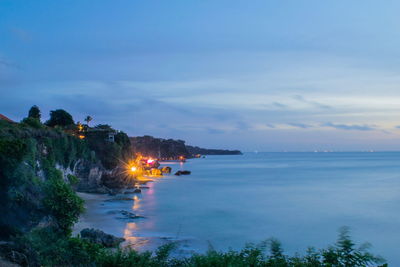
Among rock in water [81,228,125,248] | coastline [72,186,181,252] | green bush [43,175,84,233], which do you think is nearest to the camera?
Result: green bush [43,175,84,233]

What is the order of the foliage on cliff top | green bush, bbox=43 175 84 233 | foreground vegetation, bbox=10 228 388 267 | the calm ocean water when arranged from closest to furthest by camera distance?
foreground vegetation, bbox=10 228 388 267, the foliage on cliff top, green bush, bbox=43 175 84 233, the calm ocean water

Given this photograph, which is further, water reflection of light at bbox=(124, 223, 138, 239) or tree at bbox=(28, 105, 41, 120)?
tree at bbox=(28, 105, 41, 120)

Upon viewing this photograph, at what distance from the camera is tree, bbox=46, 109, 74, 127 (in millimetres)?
53938

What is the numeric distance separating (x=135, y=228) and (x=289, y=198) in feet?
74.4

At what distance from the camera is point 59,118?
5400 cm

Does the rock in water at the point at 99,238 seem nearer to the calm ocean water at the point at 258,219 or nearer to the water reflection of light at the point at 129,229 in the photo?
the calm ocean water at the point at 258,219

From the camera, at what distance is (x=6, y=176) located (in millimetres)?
14609

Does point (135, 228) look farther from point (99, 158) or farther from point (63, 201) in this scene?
point (99, 158)

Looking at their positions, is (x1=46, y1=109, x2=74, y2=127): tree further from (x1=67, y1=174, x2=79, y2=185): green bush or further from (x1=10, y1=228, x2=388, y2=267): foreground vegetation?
(x1=10, y1=228, x2=388, y2=267): foreground vegetation

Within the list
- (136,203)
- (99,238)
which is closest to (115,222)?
(99,238)

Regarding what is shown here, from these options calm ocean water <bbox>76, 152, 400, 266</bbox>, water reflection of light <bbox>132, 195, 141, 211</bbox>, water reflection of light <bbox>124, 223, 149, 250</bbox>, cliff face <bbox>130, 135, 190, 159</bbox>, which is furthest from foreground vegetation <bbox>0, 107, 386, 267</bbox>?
cliff face <bbox>130, 135, 190, 159</bbox>

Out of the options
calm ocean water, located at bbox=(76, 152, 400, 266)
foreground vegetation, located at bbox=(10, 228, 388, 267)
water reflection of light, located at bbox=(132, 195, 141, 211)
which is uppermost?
foreground vegetation, located at bbox=(10, 228, 388, 267)

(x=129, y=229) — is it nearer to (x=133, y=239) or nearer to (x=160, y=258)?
(x=133, y=239)

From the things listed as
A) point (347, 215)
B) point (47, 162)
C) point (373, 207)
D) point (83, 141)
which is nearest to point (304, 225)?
point (347, 215)
